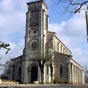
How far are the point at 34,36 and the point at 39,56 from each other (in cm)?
782

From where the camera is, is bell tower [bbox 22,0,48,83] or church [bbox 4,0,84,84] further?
bell tower [bbox 22,0,48,83]

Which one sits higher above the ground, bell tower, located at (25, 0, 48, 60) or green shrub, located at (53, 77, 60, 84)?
bell tower, located at (25, 0, 48, 60)

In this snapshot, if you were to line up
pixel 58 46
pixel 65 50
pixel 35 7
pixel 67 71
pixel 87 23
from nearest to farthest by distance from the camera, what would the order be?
pixel 87 23 → pixel 67 71 → pixel 35 7 → pixel 58 46 → pixel 65 50

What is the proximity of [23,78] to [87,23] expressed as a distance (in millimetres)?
68942

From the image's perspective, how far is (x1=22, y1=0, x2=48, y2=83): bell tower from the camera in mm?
78312

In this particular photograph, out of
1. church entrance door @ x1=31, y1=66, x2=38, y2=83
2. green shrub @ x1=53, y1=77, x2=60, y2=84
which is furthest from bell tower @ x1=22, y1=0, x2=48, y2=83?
green shrub @ x1=53, y1=77, x2=60, y2=84

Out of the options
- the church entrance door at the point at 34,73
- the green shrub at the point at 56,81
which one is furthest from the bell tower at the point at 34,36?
the green shrub at the point at 56,81

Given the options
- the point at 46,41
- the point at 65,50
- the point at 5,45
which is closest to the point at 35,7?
the point at 46,41

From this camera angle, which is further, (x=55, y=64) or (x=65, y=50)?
(x=65, y=50)

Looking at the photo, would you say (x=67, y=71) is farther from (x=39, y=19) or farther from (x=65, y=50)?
(x=65, y=50)

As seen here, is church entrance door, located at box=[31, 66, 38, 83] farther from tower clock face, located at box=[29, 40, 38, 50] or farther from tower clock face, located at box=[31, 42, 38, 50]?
tower clock face, located at box=[31, 42, 38, 50]

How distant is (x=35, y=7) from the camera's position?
82.6m

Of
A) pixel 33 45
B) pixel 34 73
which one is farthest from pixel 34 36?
pixel 34 73

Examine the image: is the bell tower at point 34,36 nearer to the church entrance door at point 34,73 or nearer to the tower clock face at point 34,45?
the tower clock face at point 34,45
